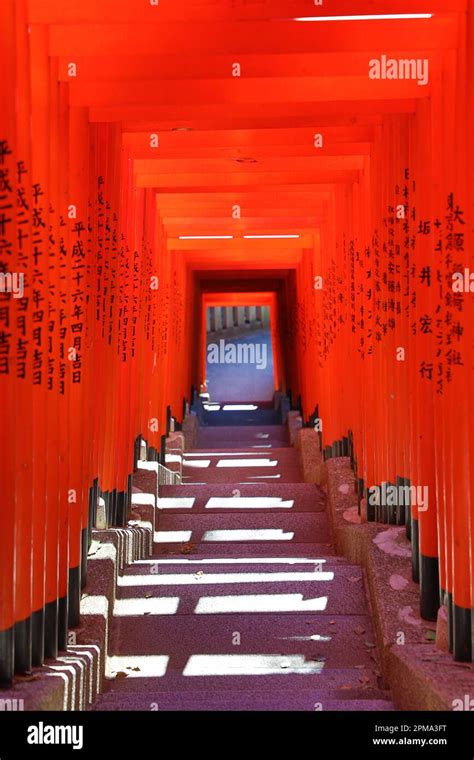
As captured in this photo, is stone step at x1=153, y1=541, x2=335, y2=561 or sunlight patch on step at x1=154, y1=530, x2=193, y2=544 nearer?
stone step at x1=153, y1=541, x2=335, y2=561

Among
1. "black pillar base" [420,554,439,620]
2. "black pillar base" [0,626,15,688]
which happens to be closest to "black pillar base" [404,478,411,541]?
"black pillar base" [420,554,439,620]

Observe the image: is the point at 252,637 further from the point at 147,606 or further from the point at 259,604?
the point at 147,606

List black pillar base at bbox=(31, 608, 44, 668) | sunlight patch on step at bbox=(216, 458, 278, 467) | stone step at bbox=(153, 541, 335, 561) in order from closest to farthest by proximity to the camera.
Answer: black pillar base at bbox=(31, 608, 44, 668), stone step at bbox=(153, 541, 335, 561), sunlight patch on step at bbox=(216, 458, 278, 467)

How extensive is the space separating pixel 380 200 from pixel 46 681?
3509mm

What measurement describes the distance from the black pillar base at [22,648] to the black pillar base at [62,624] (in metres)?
0.51

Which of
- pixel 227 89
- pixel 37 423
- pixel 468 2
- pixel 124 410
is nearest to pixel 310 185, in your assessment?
pixel 124 410

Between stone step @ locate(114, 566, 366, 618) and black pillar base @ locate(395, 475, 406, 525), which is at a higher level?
black pillar base @ locate(395, 475, 406, 525)

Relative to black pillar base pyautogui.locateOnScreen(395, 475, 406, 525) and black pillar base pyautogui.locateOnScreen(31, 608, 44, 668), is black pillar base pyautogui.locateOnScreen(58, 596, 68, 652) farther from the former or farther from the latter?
black pillar base pyautogui.locateOnScreen(395, 475, 406, 525)

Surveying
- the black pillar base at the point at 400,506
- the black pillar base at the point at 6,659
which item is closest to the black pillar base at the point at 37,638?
the black pillar base at the point at 6,659

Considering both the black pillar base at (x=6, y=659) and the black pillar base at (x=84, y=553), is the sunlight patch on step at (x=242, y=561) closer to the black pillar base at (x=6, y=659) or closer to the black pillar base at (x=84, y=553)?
the black pillar base at (x=84, y=553)

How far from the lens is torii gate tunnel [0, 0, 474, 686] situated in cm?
349

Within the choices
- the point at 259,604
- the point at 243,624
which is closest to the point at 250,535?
the point at 259,604

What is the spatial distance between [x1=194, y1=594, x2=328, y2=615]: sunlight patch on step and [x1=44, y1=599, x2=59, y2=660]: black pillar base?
1408 mm

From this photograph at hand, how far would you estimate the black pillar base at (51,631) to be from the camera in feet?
12.3
